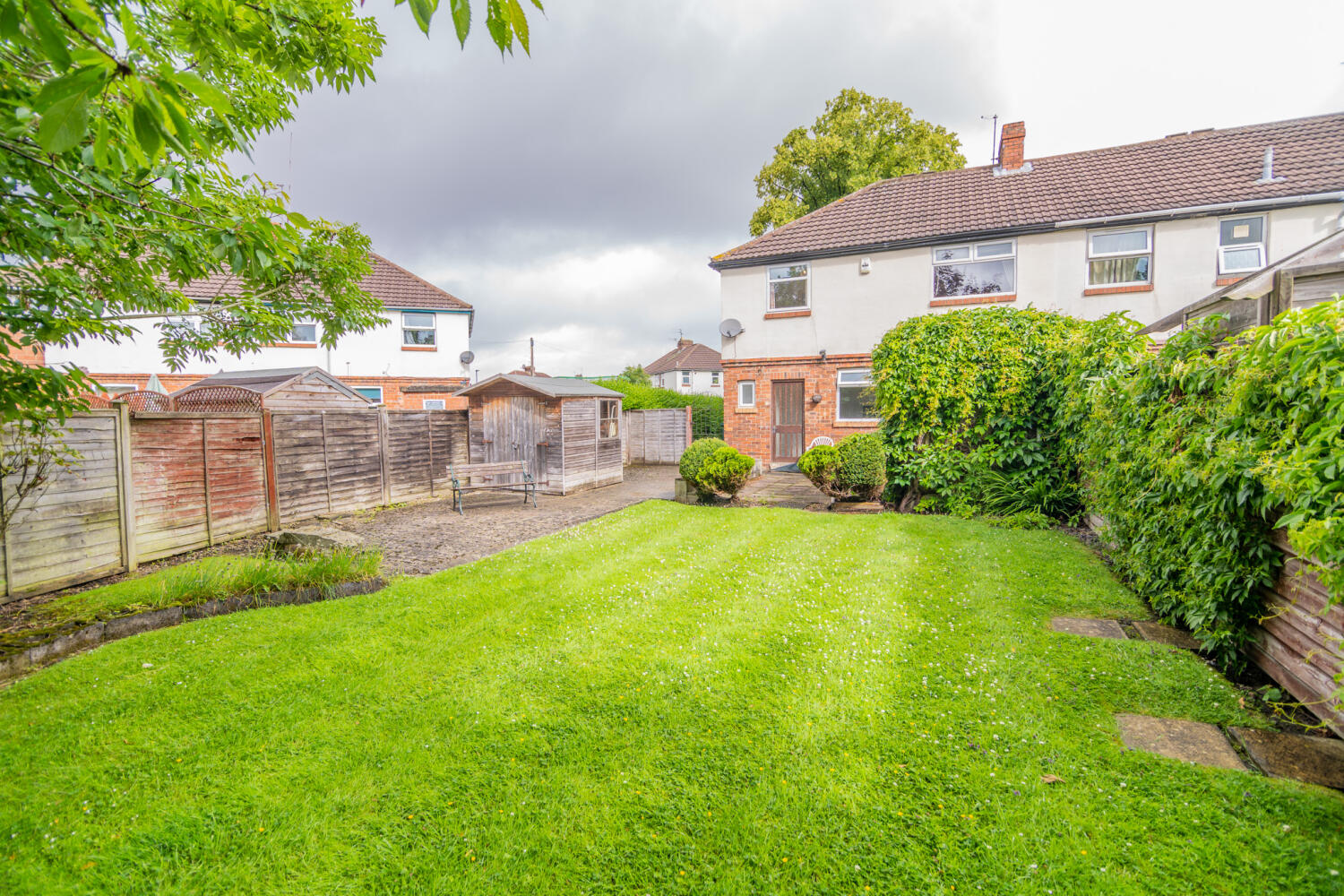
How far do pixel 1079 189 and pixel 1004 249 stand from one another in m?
2.58

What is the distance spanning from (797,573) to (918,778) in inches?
129

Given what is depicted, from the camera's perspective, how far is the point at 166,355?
7012 mm

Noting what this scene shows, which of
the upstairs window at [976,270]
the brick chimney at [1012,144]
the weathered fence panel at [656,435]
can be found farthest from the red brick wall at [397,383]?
the brick chimney at [1012,144]

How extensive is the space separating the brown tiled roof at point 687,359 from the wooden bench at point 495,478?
36.1 meters

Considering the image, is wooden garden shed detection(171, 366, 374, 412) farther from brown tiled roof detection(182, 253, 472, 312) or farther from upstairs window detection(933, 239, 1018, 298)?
upstairs window detection(933, 239, 1018, 298)

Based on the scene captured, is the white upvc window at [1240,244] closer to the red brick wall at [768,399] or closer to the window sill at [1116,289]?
the window sill at [1116,289]

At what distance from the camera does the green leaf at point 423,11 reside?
3.98ft

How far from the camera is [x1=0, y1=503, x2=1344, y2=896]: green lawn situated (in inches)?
88.4

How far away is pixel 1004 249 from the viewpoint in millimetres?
13820

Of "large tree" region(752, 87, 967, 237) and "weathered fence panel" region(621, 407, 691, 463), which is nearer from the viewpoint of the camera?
"weathered fence panel" region(621, 407, 691, 463)

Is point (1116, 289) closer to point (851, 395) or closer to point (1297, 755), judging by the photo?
point (851, 395)

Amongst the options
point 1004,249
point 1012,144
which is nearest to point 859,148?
point 1012,144

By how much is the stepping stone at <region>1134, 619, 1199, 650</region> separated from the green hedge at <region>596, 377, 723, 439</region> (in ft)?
55.0

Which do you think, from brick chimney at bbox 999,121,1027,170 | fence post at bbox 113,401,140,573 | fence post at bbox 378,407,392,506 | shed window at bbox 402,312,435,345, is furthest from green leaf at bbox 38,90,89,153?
shed window at bbox 402,312,435,345
